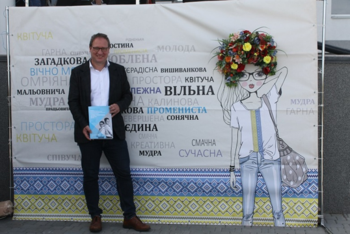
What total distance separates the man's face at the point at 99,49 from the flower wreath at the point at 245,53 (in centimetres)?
126

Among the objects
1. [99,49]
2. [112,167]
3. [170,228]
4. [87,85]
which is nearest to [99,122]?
[87,85]

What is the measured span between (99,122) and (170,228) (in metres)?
1.45

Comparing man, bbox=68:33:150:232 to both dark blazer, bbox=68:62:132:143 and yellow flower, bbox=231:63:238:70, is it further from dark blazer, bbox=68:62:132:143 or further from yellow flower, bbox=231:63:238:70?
yellow flower, bbox=231:63:238:70

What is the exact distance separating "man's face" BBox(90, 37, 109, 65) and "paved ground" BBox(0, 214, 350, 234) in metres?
1.93

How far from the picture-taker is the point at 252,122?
17.9 ft

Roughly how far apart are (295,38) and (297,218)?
202cm

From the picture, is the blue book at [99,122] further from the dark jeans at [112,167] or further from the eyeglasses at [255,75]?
the eyeglasses at [255,75]

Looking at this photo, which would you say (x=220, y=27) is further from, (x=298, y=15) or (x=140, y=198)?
(x=140, y=198)

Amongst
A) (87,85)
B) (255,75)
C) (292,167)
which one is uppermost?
(255,75)

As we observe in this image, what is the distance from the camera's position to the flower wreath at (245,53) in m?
5.23

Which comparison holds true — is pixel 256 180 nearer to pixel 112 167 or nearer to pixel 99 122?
pixel 112 167

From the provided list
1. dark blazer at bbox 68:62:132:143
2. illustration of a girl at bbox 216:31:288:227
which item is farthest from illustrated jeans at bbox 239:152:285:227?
dark blazer at bbox 68:62:132:143

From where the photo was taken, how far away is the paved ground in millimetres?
5324

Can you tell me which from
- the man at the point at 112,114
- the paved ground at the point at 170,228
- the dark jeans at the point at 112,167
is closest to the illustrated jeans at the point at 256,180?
the paved ground at the point at 170,228
